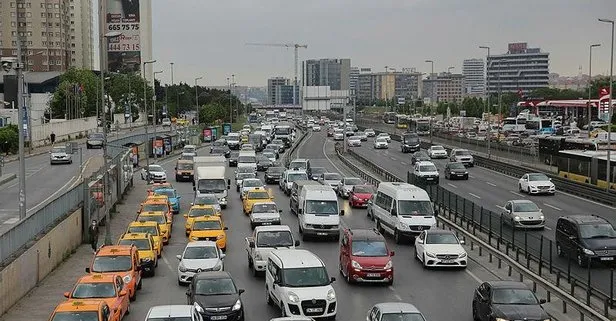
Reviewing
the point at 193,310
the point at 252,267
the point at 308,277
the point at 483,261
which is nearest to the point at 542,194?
the point at 483,261

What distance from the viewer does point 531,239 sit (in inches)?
1059

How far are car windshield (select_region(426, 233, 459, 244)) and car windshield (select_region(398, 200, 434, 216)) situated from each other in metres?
4.23

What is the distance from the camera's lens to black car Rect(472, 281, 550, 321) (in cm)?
1828

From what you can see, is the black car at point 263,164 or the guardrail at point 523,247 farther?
the black car at point 263,164

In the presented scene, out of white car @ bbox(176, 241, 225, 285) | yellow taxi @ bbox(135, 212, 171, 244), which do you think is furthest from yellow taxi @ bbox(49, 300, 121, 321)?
yellow taxi @ bbox(135, 212, 171, 244)

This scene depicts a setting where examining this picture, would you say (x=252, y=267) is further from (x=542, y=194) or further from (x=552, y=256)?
(x=542, y=194)

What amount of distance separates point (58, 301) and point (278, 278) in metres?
7.27

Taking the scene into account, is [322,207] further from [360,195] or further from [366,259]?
[360,195]

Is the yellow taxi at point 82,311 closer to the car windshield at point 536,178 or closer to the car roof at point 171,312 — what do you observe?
the car roof at point 171,312

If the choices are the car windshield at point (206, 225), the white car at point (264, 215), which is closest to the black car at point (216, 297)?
A: the car windshield at point (206, 225)

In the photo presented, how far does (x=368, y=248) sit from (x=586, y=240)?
7263 millimetres

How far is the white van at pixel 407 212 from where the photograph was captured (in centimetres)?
3169

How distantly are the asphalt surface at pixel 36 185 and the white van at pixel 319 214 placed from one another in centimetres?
1291

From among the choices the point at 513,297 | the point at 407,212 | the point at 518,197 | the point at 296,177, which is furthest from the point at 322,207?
the point at 518,197
